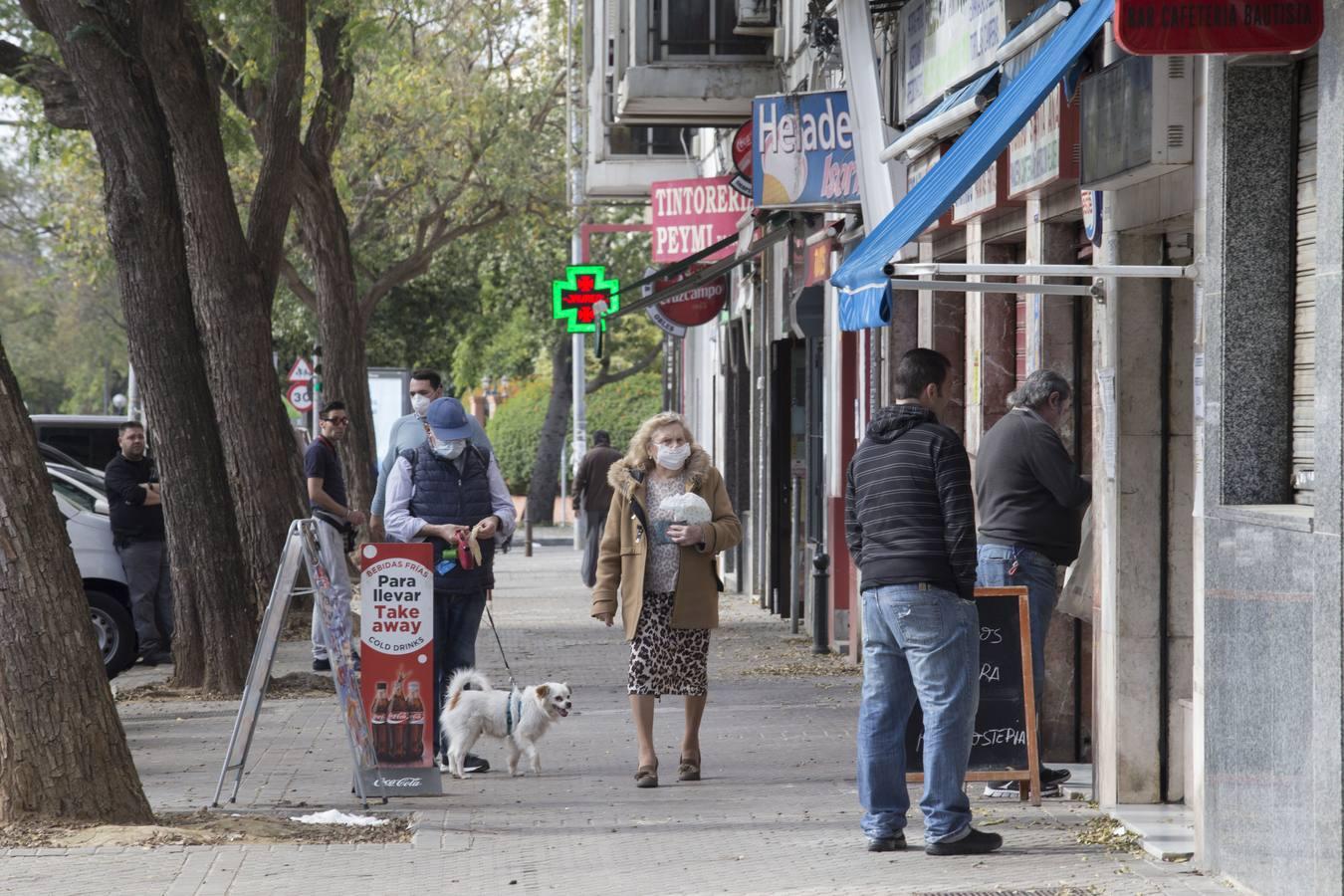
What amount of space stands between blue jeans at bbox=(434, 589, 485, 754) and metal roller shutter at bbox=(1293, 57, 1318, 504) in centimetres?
454

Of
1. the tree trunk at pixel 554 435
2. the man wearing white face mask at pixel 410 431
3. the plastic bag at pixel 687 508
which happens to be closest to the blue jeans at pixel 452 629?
the man wearing white face mask at pixel 410 431

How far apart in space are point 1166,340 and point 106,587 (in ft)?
30.7

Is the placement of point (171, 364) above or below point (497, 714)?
above

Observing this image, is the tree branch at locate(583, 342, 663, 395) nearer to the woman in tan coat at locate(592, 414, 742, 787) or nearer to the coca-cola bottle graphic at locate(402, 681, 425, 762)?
the woman in tan coat at locate(592, 414, 742, 787)

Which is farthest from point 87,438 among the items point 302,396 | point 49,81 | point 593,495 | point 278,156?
point 302,396

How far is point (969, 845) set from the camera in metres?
7.70

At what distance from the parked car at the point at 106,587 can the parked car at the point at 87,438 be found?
7.56 meters

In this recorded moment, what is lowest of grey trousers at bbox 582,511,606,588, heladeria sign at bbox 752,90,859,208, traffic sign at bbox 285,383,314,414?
grey trousers at bbox 582,511,606,588

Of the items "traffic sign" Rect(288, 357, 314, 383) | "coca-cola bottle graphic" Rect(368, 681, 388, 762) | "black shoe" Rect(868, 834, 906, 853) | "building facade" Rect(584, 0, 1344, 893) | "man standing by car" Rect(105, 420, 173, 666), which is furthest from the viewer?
"traffic sign" Rect(288, 357, 314, 383)

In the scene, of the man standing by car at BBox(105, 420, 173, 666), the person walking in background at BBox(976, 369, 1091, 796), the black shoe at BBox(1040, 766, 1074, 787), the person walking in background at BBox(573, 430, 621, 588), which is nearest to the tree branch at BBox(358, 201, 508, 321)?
the person walking in background at BBox(573, 430, 621, 588)

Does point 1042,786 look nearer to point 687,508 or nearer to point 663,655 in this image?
point 663,655

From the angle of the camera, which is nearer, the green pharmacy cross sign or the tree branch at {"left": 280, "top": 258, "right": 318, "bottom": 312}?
the green pharmacy cross sign

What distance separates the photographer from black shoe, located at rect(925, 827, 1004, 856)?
7.69m

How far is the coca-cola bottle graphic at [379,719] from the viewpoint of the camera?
928 cm
